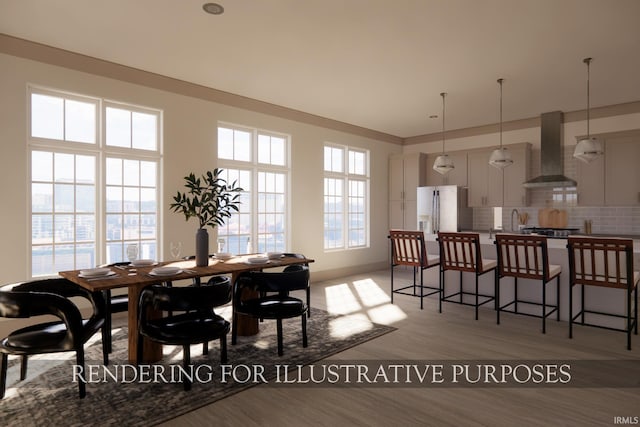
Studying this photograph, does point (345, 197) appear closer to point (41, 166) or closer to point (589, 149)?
point (589, 149)

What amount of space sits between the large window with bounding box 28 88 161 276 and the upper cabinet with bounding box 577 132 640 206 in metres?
6.61

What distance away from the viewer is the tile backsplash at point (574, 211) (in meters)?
6.17

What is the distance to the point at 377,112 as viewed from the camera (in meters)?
6.67

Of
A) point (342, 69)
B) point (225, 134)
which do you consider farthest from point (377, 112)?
point (225, 134)

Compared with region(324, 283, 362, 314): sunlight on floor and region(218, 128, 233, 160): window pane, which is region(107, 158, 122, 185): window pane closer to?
region(218, 128, 233, 160): window pane

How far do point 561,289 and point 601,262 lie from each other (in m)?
0.85

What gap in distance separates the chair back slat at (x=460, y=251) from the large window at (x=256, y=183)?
269cm

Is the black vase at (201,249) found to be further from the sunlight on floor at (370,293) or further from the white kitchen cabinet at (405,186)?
the white kitchen cabinet at (405,186)

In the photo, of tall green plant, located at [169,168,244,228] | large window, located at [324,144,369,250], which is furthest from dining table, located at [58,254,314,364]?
large window, located at [324,144,369,250]

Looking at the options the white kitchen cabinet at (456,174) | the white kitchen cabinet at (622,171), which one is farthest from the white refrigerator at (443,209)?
the white kitchen cabinet at (622,171)

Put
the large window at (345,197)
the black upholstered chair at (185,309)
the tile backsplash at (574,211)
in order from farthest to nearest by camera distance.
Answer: the large window at (345,197), the tile backsplash at (574,211), the black upholstered chair at (185,309)

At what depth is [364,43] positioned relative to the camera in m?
3.96

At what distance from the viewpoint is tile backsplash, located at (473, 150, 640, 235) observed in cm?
617

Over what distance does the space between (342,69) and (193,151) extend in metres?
2.27
